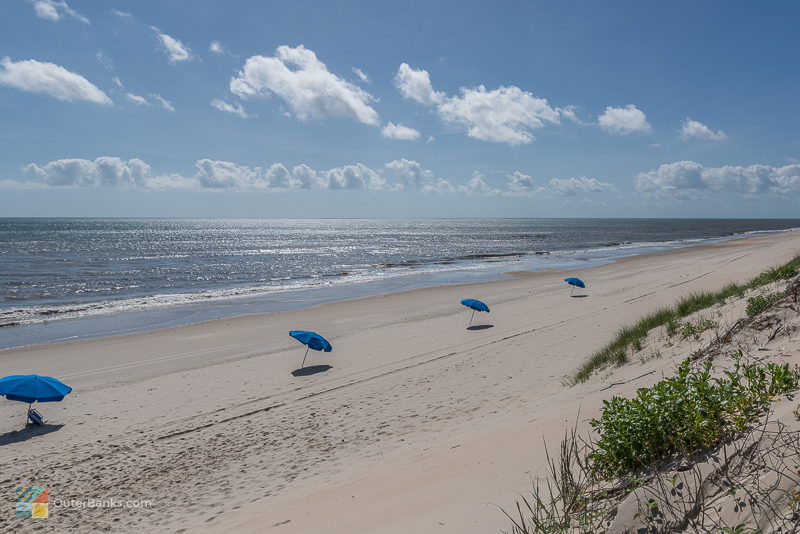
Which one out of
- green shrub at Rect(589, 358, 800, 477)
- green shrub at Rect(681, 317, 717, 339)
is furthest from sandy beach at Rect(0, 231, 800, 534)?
green shrub at Rect(681, 317, 717, 339)

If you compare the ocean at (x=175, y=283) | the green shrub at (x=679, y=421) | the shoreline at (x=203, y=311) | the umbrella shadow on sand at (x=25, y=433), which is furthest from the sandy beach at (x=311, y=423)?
the ocean at (x=175, y=283)

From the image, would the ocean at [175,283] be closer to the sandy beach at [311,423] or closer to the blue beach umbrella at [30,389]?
the sandy beach at [311,423]

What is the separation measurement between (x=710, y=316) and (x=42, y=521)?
12327 millimetres

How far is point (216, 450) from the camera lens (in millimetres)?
7785

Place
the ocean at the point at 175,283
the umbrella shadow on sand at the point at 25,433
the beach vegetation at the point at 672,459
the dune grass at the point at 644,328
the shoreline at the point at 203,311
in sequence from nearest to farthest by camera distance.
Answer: the beach vegetation at the point at 672,459, the dune grass at the point at 644,328, the umbrella shadow on sand at the point at 25,433, the shoreline at the point at 203,311, the ocean at the point at 175,283

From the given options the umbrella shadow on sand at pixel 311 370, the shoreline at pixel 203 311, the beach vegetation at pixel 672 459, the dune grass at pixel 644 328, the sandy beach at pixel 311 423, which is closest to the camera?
the beach vegetation at pixel 672 459

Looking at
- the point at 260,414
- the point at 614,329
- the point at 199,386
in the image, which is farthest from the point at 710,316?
the point at 199,386

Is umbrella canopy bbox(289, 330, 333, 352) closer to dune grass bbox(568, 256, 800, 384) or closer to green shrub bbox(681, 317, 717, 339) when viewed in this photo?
dune grass bbox(568, 256, 800, 384)

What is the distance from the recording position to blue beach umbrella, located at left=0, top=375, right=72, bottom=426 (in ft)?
28.8

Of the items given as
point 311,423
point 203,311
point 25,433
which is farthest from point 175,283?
point 311,423

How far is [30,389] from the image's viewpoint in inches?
350

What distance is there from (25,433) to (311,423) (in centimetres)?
589

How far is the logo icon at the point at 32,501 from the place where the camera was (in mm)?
6324

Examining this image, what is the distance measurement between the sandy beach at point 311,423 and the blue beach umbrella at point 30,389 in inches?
28.2
